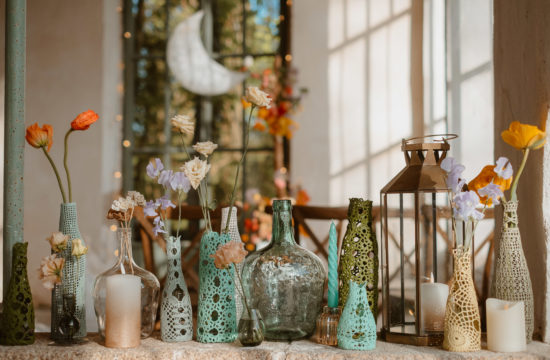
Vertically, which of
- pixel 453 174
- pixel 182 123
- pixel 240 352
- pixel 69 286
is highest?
pixel 182 123

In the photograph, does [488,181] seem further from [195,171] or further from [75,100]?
[75,100]

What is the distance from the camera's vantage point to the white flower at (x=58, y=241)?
109 cm

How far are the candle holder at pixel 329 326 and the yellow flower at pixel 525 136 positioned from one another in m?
0.45

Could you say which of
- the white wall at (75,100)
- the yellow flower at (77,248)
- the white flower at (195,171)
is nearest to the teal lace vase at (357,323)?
the white flower at (195,171)

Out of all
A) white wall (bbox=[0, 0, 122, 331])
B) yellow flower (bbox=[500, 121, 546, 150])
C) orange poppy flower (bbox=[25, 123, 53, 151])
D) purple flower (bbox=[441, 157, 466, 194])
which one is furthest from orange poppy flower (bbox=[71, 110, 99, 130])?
white wall (bbox=[0, 0, 122, 331])

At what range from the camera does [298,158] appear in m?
3.77

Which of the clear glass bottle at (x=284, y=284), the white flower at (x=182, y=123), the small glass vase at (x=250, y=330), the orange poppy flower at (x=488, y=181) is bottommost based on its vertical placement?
the small glass vase at (x=250, y=330)

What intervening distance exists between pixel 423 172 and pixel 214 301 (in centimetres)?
48

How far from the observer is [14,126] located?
3.85 feet

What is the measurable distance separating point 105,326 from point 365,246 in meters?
0.53

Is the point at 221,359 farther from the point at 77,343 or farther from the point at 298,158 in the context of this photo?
the point at 298,158

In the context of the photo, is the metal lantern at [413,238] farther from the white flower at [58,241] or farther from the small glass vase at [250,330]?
the white flower at [58,241]

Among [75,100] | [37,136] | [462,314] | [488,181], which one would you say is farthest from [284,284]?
[75,100]

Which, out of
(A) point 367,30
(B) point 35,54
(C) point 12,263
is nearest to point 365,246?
(C) point 12,263
